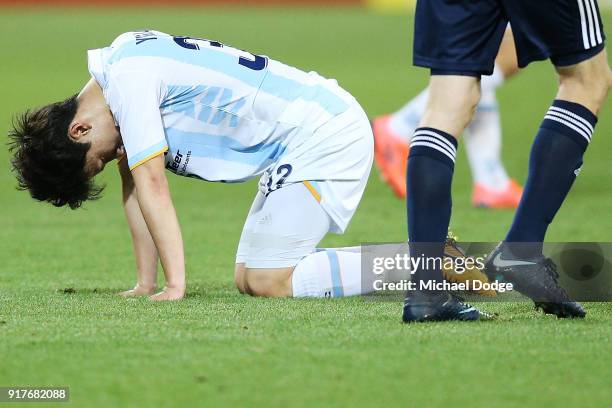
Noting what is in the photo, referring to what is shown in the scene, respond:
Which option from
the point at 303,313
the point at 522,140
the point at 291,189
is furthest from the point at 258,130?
the point at 522,140

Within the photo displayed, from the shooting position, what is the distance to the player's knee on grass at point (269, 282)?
4.45 meters

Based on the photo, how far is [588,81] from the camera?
3.70 meters

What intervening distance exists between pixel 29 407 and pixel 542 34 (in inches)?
73.3

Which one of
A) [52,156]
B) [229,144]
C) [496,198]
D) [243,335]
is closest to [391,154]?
[496,198]

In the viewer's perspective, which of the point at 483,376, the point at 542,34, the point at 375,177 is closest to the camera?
the point at 483,376

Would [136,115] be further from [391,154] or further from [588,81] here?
[391,154]

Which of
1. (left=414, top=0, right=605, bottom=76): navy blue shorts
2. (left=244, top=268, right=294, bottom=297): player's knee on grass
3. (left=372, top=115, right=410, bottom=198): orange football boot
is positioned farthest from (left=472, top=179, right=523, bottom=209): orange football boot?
(left=414, top=0, right=605, bottom=76): navy blue shorts

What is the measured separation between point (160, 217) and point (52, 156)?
1.64 feet

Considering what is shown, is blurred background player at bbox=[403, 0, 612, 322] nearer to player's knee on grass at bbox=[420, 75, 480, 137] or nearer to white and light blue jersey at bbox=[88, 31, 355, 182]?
player's knee on grass at bbox=[420, 75, 480, 137]

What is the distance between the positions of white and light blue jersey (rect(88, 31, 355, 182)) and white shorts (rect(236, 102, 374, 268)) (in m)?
0.02

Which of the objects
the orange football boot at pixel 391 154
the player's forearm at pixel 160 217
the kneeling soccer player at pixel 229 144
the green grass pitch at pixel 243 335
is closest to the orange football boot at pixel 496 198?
the green grass pitch at pixel 243 335

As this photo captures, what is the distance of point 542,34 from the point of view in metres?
3.60

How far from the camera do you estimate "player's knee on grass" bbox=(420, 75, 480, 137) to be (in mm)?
3586

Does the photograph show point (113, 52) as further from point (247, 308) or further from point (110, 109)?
point (247, 308)
